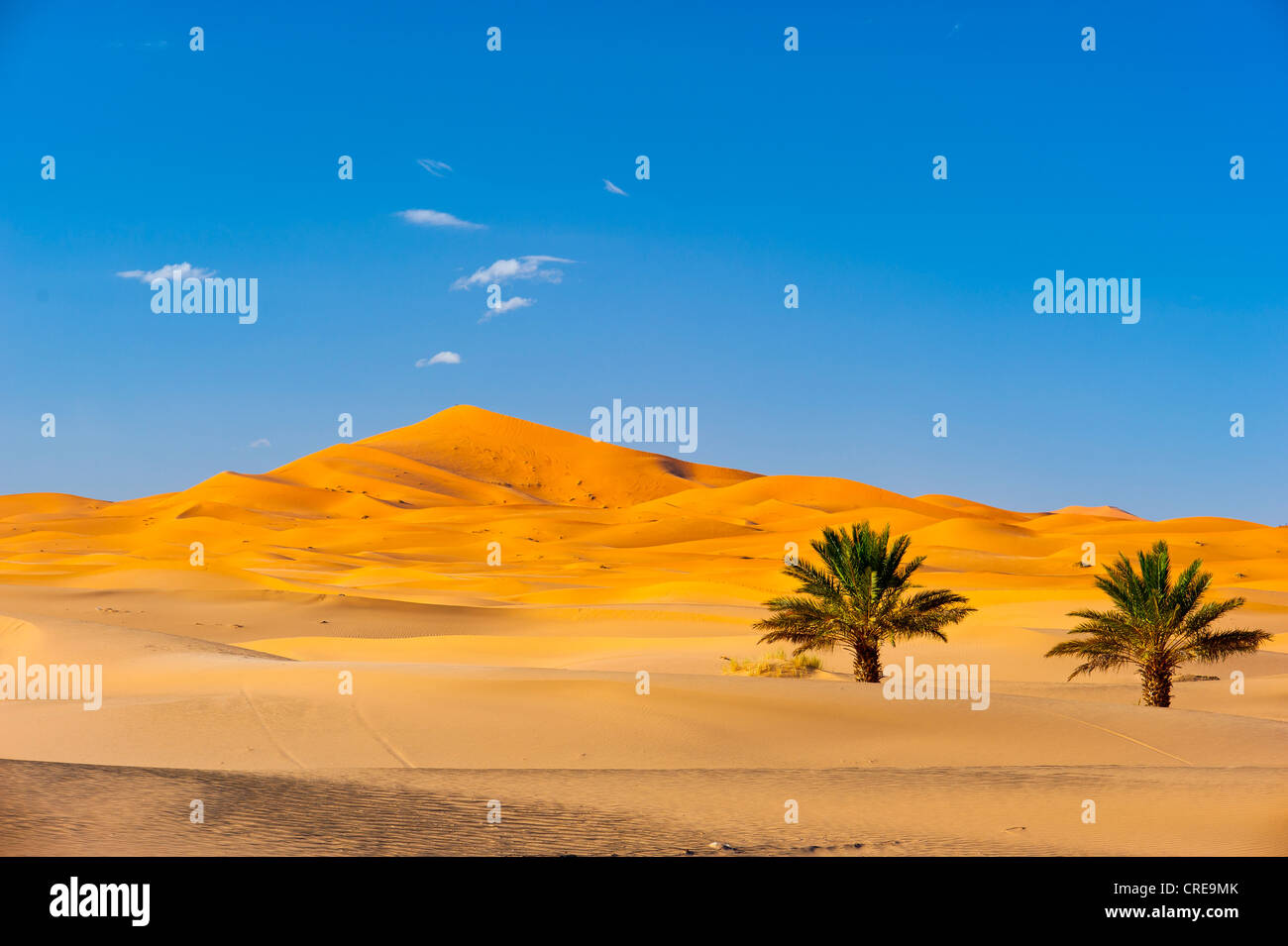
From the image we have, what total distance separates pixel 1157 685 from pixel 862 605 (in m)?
5.39

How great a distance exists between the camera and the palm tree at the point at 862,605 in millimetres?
20031

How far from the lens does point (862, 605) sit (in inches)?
795

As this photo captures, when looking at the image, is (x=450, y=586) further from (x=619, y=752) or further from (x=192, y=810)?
(x=192, y=810)

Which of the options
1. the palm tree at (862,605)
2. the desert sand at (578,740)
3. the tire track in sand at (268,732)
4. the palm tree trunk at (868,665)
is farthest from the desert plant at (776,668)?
the tire track in sand at (268,732)

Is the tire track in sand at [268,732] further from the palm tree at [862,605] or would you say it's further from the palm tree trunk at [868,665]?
the palm tree trunk at [868,665]

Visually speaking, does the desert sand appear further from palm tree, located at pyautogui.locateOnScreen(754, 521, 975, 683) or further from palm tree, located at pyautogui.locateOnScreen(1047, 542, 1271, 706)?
palm tree, located at pyautogui.locateOnScreen(754, 521, 975, 683)

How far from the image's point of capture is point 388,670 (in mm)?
17578

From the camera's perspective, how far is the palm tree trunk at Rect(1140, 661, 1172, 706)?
1892cm

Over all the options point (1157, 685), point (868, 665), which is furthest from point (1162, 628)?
point (868, 665)

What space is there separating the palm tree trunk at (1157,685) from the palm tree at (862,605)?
11.1ft
